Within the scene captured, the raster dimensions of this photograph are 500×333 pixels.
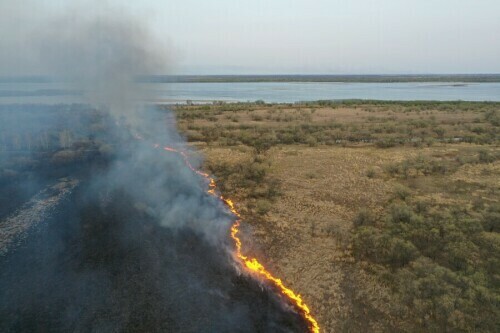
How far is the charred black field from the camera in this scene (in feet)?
39.5

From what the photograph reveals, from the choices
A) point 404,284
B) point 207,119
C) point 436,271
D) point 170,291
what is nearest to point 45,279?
point 170,291

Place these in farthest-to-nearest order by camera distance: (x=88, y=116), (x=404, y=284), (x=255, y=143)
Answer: (x=88, y=116) < (x=255, y=143) < (x=404, y=284)

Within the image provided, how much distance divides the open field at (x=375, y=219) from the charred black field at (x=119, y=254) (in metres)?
1.92

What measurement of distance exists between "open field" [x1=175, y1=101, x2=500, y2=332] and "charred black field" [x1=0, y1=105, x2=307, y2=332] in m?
1.92

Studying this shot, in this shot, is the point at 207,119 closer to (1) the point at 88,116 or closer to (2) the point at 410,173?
(1) the point at 88,116

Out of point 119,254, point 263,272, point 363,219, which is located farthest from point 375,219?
point 119,254

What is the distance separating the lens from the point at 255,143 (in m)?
A: 37.3

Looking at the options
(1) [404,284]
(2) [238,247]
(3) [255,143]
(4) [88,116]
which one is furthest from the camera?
(4) [88,116]

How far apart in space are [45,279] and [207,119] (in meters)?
41.4

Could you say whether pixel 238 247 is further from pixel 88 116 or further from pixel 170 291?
pixel 88 116

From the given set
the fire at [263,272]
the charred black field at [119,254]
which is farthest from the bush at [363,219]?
the charred black field at [119,254]

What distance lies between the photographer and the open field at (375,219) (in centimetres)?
1238

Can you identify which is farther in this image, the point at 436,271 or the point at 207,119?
the point at 207,119

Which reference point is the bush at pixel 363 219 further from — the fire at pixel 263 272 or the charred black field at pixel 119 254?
the charred black field at pixel 119 254
